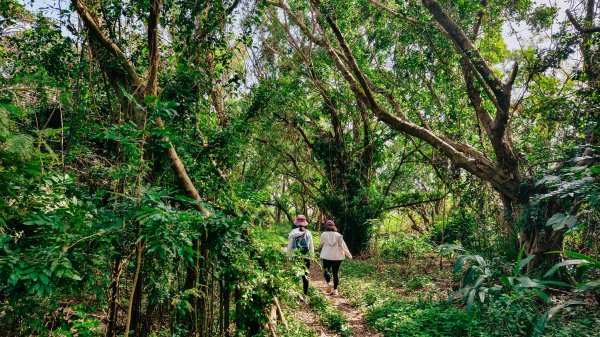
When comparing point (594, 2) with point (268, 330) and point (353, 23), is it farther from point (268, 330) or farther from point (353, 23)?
point (268, 330)

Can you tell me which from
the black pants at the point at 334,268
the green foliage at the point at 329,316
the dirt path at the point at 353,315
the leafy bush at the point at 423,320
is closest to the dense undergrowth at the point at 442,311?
the leafy bush at the point at 423,320

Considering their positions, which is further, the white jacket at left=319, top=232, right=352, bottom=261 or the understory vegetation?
the white jacket at left=319, top=232, right=352, bottom=261

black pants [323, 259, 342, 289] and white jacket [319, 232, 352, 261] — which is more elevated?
white jacket [319, 232, 352, 261]

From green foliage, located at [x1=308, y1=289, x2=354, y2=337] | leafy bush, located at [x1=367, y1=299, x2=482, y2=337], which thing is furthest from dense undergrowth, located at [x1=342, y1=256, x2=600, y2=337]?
green foliage, located at [x1=308, y1=289, x2=354, y2=337]

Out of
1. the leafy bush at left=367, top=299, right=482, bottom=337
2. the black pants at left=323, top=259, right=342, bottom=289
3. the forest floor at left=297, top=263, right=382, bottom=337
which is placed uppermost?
the black pants at left=323, top=259, right=342, bottom=289

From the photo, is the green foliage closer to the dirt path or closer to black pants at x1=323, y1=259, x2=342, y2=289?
the dirt path

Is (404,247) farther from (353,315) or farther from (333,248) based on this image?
(353,315)

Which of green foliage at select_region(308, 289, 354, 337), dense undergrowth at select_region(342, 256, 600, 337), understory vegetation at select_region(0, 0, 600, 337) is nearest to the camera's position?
understory vegetation at select_region(0, 0, 600, 337)

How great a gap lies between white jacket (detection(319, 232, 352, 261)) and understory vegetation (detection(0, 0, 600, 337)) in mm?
991

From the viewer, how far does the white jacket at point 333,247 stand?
8.62 metres

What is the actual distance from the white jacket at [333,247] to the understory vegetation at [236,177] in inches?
39.0

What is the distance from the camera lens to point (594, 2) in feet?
24.7

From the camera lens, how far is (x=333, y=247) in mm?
8641

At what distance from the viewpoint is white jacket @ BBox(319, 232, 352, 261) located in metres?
8.62
